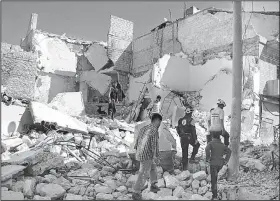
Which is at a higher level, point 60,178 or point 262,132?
point 262,132

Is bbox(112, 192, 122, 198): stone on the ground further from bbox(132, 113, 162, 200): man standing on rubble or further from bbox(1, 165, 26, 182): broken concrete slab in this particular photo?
bbox(1, 165, 26, 182): broken concrete slab

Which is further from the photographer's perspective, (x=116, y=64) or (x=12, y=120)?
(x=116, y=64)

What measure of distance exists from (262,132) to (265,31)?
4.31m

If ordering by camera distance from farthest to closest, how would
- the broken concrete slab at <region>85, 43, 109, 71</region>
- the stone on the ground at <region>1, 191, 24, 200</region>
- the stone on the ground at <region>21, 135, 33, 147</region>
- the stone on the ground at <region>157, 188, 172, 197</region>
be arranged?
the broken concrete slab at <region>85, 43, 109, 71</region> → the stone on the ground at <region>21, 135, 33, 147</region> → the stone on the ground at <region>157, 188, 172, 197</region> → the stone on the ground at <region>1, 191, 24, 200</region>

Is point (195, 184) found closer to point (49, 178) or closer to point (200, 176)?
point (200, 176)

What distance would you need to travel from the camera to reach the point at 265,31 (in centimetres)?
1162

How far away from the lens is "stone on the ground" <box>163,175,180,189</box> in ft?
15.2

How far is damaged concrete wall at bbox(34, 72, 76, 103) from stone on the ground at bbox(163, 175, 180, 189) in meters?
12.1

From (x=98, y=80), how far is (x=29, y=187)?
12690 millimetres

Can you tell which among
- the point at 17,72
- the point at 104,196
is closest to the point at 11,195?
the point at 104,196

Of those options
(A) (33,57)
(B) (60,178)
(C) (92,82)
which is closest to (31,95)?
(A) (33,57)

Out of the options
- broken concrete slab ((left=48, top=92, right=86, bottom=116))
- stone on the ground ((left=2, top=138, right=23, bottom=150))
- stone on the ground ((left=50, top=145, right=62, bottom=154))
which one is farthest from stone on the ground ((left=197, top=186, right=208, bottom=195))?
broken concrete slab ((left=48, top=92, right=86, bottom=116))

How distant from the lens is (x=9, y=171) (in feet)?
15.1

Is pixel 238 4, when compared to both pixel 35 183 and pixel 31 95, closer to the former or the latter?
pixel 35 183
